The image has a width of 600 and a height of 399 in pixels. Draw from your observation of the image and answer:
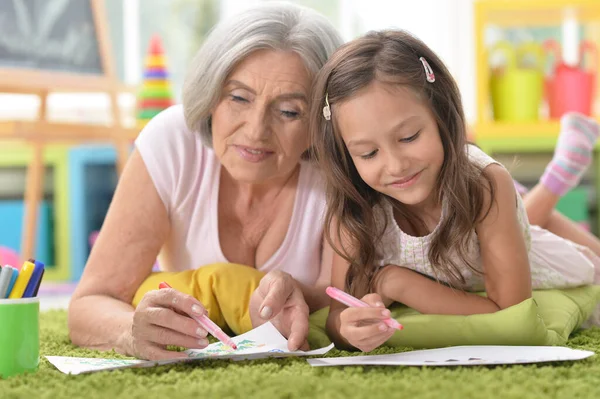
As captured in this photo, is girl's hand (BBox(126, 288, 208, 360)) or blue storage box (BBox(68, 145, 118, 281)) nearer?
girl's hand (BBox(126, 288, 208, 360))

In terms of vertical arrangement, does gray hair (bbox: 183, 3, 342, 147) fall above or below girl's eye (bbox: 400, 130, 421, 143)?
above

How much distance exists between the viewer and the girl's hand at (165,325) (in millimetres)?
1192

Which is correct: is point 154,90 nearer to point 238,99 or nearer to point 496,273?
point 238,99

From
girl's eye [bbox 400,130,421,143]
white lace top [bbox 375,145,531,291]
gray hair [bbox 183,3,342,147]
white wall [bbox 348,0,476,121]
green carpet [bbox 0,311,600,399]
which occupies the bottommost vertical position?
green carpet [bbox 0,311,600,399]

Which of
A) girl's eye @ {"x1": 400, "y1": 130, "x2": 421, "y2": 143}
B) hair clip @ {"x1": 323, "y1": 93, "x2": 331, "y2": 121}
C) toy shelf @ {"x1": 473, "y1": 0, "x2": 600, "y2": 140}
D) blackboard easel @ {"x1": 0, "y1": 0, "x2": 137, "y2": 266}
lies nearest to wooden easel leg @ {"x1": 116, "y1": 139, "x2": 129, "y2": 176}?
blackboard easel @ {"x1": 0, "y1": 0, "x2": 137, "y2": 266}

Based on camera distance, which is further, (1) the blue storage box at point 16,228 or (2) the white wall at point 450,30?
(2) the white wall at point 450,30

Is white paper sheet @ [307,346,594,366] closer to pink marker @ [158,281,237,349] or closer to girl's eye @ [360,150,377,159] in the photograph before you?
pink marker @ [158,281,237,349]

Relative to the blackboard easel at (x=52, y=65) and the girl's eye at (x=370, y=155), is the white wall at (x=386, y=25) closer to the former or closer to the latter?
the blackboard easel at (x=52, y=65)

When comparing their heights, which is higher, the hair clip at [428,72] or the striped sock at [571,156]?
the hair clip at [428,72]

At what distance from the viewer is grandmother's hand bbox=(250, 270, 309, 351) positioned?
1.32 m

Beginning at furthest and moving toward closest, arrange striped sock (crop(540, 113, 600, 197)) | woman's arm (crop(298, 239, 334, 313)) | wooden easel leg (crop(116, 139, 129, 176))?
wooden easel leg (crop(116, 139, 129, 176)) → striped sock (crop(540, 113, 600, 197)) → woman's arm (crop(298, 239, 334, 313))

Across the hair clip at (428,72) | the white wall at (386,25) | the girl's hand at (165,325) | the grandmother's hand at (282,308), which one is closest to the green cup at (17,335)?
the girl's hand at (165,325)

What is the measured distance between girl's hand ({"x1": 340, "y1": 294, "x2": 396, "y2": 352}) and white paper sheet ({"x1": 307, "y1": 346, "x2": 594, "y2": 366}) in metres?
0.02

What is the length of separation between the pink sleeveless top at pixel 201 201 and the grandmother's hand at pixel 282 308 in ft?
0.79
